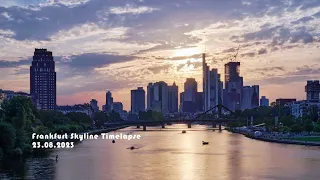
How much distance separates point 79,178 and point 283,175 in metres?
18.5

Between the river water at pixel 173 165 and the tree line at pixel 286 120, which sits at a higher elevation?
the tree line at pixel 286 120

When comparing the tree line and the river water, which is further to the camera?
the tree line

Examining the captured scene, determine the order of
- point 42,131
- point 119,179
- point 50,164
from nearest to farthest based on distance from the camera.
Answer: point 119,179 → point 50,164 → point 42,131

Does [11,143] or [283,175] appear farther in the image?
[11,143]

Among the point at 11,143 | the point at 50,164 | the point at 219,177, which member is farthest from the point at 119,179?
the point at 11,143

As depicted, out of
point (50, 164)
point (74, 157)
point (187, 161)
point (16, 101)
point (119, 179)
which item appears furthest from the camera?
point (16, 101)

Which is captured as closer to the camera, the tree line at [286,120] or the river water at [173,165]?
the river water at [173,165]

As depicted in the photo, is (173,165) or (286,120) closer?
(173,165)

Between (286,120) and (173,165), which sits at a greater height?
(286,120)

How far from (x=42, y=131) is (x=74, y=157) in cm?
1388

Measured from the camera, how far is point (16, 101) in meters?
70.8

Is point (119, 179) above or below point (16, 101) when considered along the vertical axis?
below

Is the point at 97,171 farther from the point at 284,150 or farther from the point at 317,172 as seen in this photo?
the point at 284,150

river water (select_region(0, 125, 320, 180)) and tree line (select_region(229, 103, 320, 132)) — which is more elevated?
tree line (select_region(229, 103, 320, 132))
